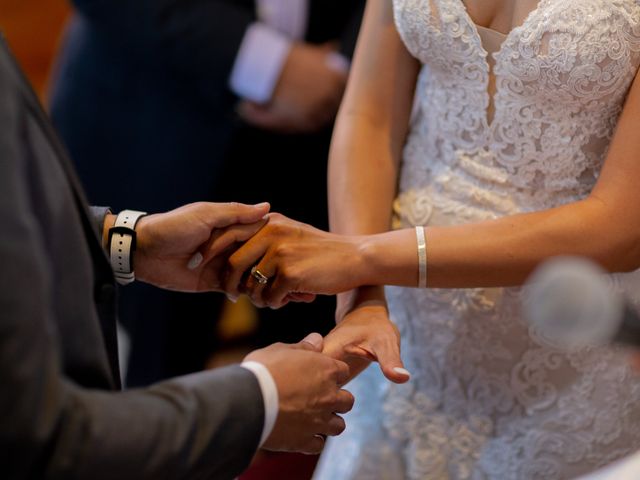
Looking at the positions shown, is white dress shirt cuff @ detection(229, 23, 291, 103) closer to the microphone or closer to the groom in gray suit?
the groom in gray suit

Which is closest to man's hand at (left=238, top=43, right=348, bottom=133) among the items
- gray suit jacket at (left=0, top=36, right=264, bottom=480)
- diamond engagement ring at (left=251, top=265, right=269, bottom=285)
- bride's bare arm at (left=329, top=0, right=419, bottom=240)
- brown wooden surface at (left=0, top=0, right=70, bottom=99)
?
bride's bare arm at (left=329, top=0, right=419, bottom=240)

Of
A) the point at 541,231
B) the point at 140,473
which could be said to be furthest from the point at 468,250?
the point at 140,473

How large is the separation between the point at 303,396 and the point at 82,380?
0.28 metres

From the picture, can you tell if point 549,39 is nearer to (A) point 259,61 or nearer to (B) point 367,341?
(B) point 367,341

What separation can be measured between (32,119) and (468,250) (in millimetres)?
691

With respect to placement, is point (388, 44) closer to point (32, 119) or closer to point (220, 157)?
point (32, 119)

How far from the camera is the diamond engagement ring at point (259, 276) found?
58.9 inches

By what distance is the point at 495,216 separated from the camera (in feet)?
5.20

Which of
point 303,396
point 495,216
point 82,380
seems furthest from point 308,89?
point 82,380

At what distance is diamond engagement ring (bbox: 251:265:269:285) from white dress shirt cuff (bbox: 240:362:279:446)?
0.32 m

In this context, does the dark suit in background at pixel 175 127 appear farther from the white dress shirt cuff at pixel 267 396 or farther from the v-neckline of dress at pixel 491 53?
the white dress shirt cuff at pixel 267 396

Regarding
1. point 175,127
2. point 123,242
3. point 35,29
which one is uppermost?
point 123,242

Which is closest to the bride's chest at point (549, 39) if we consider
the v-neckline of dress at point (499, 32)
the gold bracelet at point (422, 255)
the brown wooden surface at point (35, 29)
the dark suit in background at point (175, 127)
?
the v-neckline of dress at point (499, 32)

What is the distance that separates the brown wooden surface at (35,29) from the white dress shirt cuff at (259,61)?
2.27 meters
